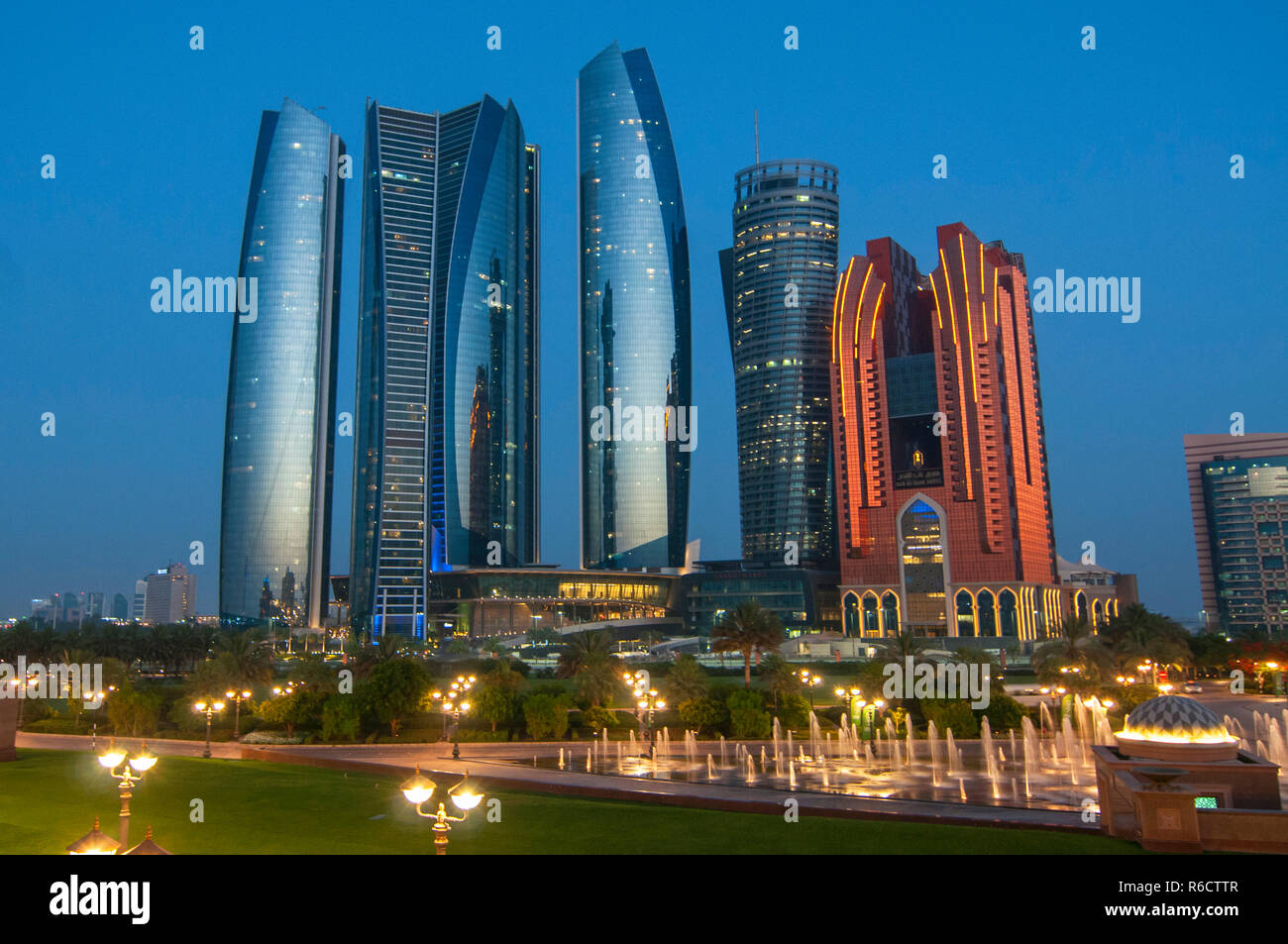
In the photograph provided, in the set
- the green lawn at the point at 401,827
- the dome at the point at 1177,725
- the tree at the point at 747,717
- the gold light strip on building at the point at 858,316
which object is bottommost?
the tree at the point at 747,717

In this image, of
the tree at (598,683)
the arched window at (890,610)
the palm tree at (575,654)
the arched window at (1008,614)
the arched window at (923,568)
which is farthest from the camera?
the arched window at (890,610)

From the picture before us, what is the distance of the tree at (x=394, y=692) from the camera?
59781 mm

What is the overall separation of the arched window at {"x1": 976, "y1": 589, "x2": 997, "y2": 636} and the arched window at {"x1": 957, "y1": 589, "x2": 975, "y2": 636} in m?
1.36

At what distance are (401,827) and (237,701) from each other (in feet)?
127

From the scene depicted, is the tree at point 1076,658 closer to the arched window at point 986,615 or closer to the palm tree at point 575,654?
the palm tree at point 575,654

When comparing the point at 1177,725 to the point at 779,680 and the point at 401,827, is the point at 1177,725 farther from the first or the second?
the point at 779,680

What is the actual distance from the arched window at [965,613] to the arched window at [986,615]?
136cm

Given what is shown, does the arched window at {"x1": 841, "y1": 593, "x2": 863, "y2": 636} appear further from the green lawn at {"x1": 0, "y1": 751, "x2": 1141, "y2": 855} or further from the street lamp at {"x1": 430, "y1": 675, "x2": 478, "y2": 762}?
the green lawn at {"x1": 0, "y1": 751, "x2": 1141, "y2": 855}

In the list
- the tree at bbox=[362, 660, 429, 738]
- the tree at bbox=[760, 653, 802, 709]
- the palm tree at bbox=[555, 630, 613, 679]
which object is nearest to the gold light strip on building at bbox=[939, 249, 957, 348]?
the palm tree at bbox=[555, 630, 613, 679]

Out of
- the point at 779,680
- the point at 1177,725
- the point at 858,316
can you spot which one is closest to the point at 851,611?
the point at 858,316

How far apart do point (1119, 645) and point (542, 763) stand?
2022 inches

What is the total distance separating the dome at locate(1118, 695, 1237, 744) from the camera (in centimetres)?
2597

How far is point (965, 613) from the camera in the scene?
166m

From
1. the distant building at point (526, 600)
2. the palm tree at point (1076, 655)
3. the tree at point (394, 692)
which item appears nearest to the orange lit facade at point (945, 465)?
the distant building at point (526, 600)
